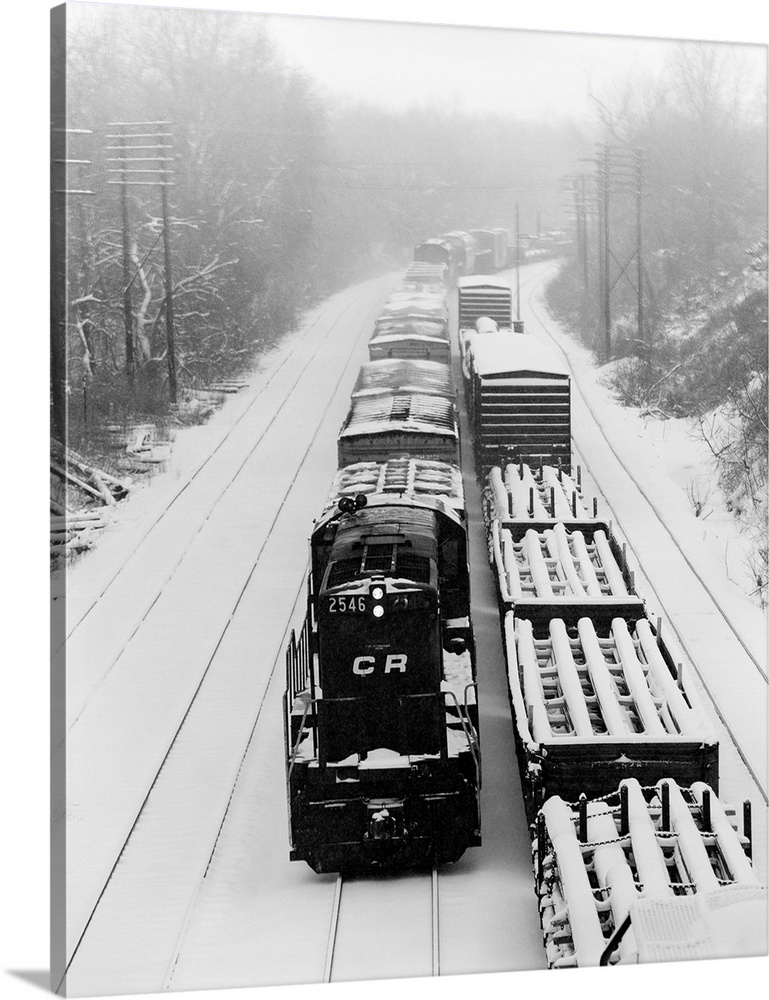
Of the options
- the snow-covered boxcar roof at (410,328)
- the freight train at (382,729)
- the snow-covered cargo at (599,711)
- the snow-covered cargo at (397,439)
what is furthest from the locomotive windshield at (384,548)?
the snow-covered boxcar roof at (410,328)

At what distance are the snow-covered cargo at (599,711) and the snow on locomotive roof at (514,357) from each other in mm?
5155

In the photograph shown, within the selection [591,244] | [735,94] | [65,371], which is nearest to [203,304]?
[65,371]

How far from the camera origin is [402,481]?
12828 millimetres

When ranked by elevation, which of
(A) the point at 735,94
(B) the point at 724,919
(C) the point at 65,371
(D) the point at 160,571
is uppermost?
(A) the point at 735,94

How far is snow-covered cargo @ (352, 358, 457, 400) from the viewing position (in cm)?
1708

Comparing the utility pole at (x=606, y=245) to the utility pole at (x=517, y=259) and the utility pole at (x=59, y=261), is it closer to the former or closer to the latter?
the utility pole at (x=517, y=259)

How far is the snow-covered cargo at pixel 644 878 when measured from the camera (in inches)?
317

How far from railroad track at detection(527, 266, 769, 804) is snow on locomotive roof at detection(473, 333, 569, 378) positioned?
0.68 feet

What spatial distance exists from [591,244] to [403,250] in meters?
2.35

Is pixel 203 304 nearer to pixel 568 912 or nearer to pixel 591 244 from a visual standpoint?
pixel 591 244

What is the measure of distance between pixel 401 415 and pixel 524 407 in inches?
82.7

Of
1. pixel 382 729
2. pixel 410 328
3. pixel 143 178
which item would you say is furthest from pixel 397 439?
pixel 382 729
